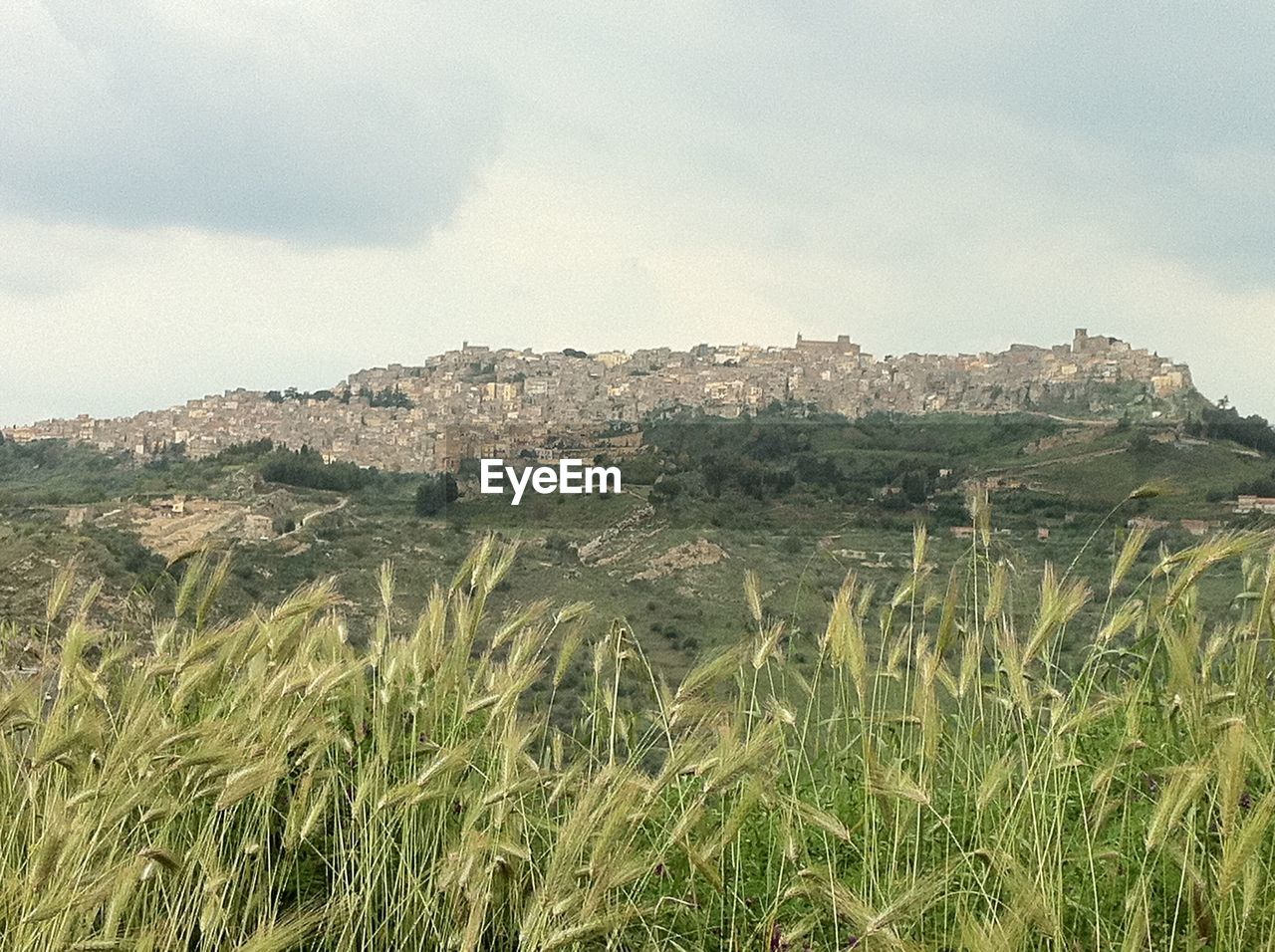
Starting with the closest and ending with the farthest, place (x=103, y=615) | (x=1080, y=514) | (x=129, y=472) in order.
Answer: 1. (x=103, y=615)
2. (x=1080, y=514)
3. (x=129, y=472)

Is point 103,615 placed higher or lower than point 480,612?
lower

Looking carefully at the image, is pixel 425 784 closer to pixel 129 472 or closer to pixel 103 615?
pixel 103 615

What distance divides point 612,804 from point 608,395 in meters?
24.3

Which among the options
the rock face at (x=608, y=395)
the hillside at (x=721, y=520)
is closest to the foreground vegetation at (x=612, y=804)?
the hillside at (x=721, y=520)

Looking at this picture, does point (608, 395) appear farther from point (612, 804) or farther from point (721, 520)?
point (612, 804)

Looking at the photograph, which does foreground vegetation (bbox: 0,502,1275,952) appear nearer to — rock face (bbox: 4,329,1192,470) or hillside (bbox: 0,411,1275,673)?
hillside (bbox: 0,411,1275,673)

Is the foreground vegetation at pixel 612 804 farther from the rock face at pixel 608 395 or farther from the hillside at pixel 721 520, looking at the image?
the rock face at pixel 608 395

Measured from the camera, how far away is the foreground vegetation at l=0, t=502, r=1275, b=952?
2.32 metres

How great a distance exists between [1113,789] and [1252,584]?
0.60m

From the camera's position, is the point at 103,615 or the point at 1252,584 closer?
the point at 1252,584

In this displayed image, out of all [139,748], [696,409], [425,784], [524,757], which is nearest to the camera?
[139,748]

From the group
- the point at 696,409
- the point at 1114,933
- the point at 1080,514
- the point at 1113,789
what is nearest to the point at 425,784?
the point at 1114,933

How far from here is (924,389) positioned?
23766mm

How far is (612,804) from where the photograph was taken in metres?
2.35
